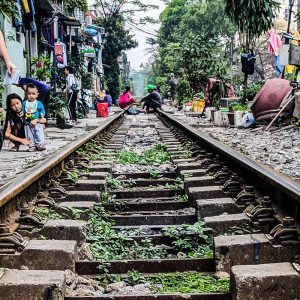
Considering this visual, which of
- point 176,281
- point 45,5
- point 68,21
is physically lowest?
point 176,281

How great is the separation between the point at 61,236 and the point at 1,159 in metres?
4.20

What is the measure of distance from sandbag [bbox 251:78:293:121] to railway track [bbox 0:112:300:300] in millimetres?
6750

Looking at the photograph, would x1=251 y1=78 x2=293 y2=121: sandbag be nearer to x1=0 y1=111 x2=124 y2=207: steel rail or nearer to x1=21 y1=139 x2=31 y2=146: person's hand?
x1=21 y1=139 x2=31 y2=146: person's hand

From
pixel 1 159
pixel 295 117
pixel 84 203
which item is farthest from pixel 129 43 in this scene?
pixel 84 203

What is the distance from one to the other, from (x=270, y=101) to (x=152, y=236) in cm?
882

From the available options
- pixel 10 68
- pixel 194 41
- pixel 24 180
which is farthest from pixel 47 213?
pixel 194 41

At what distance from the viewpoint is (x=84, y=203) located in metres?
4.03

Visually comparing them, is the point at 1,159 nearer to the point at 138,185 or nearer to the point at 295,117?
the point at 138,185

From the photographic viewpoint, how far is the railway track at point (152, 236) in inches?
91.4

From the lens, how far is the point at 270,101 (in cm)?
1177

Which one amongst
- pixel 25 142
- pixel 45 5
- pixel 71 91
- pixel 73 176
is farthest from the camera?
pixel 45 5

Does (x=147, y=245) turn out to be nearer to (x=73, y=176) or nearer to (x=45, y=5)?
(x=73, y=176)

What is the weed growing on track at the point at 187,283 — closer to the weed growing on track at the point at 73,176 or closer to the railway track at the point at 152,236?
the railway track at the point at 152,236

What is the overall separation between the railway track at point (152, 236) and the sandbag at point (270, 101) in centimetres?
675
